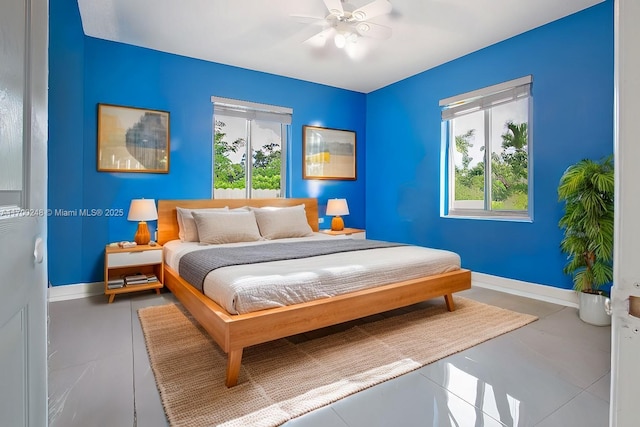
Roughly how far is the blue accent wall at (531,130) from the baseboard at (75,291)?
3.84 metres

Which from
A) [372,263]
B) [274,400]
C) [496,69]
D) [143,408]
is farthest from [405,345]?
[496,69]

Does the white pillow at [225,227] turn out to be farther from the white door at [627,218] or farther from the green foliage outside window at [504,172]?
the white door at [627,218]

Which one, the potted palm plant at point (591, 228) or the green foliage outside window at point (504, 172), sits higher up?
the green foliage outside window at point (504, 172)

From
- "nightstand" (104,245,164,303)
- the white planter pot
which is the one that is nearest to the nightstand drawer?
"nightstand" (104,245,164,303)

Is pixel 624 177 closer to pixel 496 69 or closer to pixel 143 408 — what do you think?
pixel 143 408

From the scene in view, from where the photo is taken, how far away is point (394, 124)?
16.4 feet

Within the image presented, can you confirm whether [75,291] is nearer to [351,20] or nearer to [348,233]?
[348,233]

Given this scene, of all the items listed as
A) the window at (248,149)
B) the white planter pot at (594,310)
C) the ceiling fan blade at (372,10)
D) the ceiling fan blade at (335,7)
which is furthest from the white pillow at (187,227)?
the white planter pot at (594,310)

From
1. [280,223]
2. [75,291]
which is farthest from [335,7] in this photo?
[75,291]

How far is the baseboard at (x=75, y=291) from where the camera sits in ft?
10.8

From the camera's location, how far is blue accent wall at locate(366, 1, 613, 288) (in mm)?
3035

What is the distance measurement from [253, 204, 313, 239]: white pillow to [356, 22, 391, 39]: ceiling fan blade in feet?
6.90

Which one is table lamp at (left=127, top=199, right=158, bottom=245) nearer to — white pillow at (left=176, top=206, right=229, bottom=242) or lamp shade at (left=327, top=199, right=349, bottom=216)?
white pillow at (left=176, top=206, right=229, bottom=242)

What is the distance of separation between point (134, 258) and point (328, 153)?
300cm
